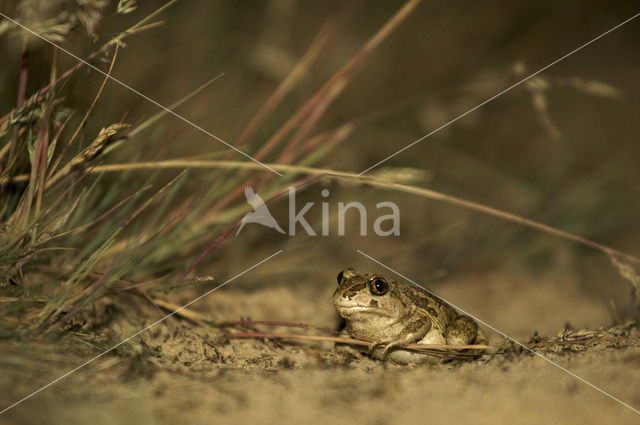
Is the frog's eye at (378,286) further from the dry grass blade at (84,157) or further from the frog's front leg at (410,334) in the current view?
the dry grass blade at (84,157)

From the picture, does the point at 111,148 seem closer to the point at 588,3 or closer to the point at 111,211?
the point at 111,211

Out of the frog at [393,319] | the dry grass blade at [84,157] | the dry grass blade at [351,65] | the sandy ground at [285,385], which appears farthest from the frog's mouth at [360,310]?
the dry grass blade at [84,157]

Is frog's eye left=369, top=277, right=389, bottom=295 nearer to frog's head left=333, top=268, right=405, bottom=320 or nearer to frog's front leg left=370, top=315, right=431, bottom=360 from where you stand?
frog's head left=333, top=268, right=405, bottom=320

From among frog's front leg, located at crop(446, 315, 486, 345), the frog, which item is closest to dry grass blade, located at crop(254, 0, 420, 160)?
the frog

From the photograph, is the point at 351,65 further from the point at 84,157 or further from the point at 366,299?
the point at 84,157

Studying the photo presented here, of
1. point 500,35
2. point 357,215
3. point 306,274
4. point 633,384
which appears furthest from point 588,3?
point 633,384

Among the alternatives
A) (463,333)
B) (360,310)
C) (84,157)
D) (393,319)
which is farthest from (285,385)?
(84,157)

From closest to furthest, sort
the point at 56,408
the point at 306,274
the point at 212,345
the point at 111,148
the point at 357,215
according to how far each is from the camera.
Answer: the point at 56,408 < the point at 111,148 < the point at 212,345 < the point at 306,274 < the point at 357,215
